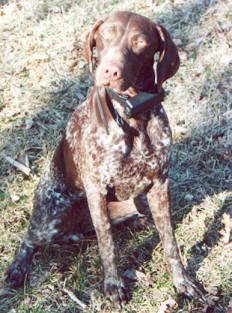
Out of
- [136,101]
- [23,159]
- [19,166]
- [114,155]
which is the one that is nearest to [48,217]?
[114,155]

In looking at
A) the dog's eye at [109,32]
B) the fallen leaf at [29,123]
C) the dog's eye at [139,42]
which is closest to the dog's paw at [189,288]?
the dog's eye at [139,42]

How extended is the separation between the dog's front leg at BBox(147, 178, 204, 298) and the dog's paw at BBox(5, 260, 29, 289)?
1.39 meters

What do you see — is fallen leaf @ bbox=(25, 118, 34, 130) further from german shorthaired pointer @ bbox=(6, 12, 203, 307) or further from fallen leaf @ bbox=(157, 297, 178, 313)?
fallen leaf @ bbox=(157, 297, 178, 313)

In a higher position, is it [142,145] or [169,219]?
[142,145]

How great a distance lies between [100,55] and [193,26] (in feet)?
11.8

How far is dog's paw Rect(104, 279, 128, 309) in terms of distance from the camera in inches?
128

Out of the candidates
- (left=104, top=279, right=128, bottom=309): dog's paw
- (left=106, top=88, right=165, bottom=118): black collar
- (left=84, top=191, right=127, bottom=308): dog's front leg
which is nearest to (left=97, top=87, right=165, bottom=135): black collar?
(left=106, top=88, right=165, bottom=118): black collar

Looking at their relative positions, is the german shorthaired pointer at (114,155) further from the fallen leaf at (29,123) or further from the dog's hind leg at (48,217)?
the fallen leaf at (29,123)

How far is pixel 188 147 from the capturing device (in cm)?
466

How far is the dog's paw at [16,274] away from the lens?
3.51 m

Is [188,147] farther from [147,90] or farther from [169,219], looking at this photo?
[147,90]

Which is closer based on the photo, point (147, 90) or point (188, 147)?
point (147, 90)

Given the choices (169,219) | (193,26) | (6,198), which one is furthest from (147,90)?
(193,26)

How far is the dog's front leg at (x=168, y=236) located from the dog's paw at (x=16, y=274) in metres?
1.39
